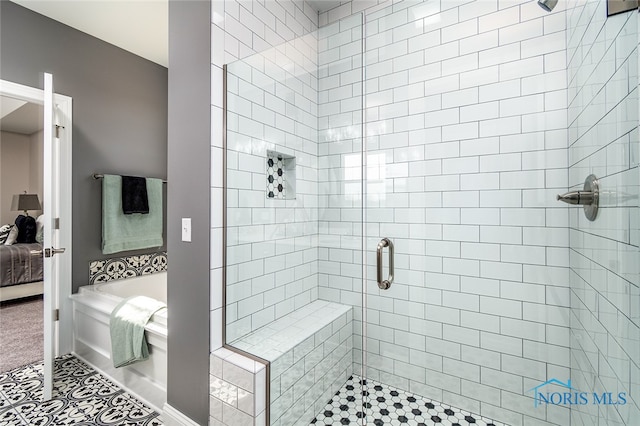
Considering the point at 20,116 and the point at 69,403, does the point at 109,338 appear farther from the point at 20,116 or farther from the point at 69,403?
the point at 20,116

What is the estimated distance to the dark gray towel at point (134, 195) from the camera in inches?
113

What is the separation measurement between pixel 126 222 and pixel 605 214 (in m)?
3.42

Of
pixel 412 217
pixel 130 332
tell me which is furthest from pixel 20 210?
pixel 412 217

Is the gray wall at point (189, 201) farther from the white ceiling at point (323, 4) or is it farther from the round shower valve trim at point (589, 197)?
the round shower valve trim at point (589, 197)

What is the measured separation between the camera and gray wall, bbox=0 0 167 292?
229 cm

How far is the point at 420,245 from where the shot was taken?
164 centimetres

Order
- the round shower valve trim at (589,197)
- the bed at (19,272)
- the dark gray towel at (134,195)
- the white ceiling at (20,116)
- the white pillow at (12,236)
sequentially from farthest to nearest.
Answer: the white pillow at (12,236)
the bed at (19,272)
the white ceiling at (20,116)
the dark gray towel at (134,195)
the round shower valve trim at (589,197)

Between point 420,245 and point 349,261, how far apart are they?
0.41 meters

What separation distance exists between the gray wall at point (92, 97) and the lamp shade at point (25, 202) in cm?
140

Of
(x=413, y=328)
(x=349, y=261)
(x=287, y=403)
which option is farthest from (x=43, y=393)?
(x=413, y=328)

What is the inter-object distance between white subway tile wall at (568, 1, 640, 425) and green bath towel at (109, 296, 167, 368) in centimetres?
215

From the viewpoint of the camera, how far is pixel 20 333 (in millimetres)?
2723

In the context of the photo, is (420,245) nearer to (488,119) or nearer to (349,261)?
(349,261)

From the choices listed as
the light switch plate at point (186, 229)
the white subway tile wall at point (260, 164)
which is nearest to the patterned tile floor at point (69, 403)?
the white subway tile wall at point (260, 164)
